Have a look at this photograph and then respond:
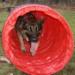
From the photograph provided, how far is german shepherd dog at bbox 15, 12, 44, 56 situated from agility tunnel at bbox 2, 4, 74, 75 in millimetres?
211

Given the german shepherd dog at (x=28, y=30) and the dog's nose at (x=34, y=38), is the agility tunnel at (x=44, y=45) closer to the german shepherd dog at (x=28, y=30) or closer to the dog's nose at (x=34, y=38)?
the german shepherd dog at (x=28, y=30)

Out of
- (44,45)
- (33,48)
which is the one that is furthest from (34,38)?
(44,45)

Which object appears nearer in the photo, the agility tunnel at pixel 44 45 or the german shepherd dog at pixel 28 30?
the agility tunnel at pixel 44 45

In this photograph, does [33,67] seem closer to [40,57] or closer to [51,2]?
[40,57]

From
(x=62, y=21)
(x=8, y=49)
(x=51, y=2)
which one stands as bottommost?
(x=51, y=2)

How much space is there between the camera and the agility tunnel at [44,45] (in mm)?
6848

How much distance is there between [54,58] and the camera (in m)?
7.69

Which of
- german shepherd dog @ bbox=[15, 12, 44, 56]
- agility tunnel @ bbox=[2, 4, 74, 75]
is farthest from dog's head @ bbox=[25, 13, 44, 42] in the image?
agility tunnel @ bbox=[2, 4, 74, 75]

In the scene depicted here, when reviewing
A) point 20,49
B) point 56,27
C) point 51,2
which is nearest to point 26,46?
point 20,49

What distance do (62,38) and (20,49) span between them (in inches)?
36.3

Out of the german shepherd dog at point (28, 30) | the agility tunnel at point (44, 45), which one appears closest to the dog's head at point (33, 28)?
the german shepherd dog at point (28, 30)

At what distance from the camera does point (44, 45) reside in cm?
855

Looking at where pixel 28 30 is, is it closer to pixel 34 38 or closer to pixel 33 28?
pixel 33 28

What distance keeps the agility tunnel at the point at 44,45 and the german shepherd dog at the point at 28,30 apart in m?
0.21
